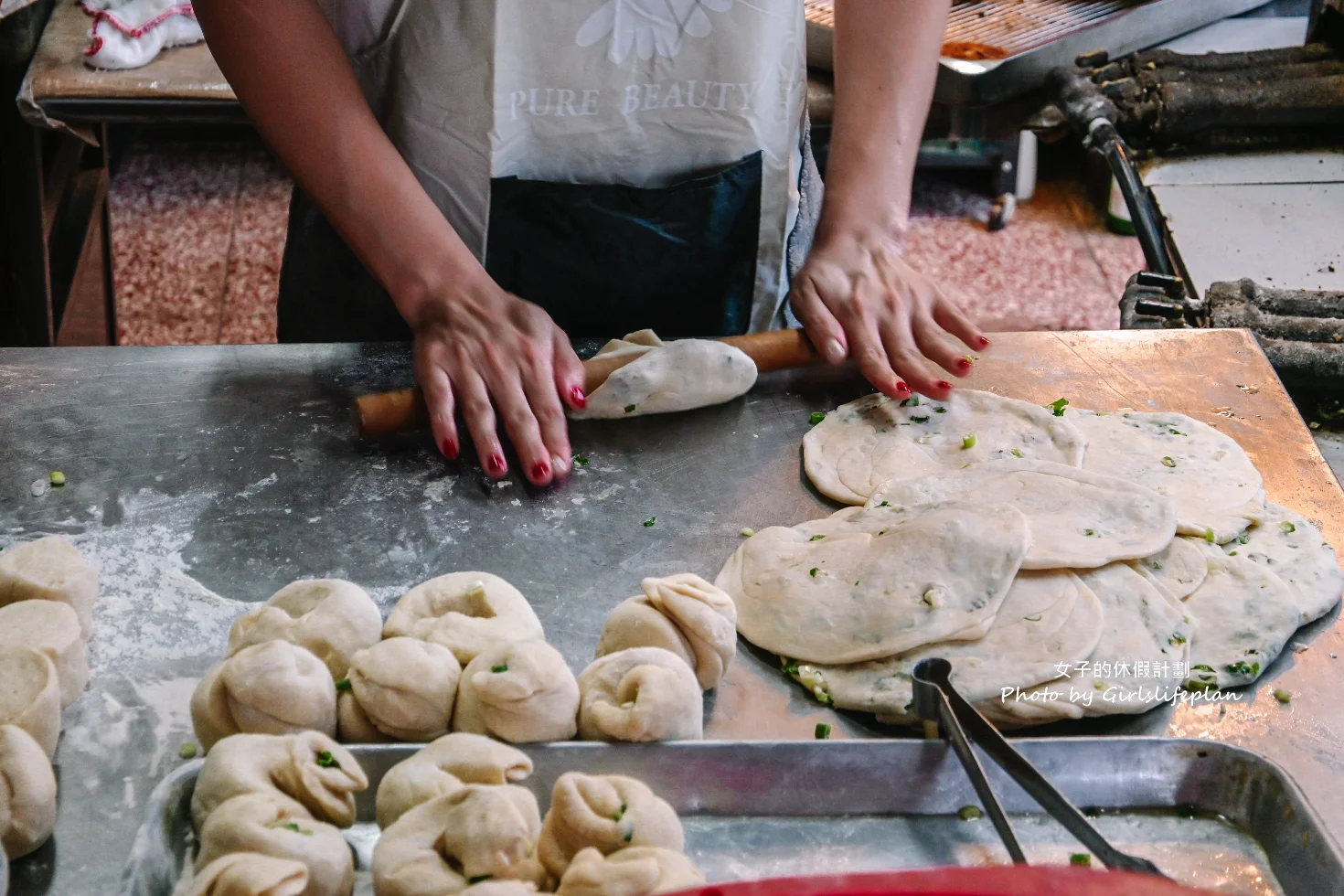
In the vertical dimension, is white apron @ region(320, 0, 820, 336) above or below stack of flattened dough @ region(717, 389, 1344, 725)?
above

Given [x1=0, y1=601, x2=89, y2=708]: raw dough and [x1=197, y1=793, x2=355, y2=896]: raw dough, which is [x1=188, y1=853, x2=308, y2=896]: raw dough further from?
[x1=0, y1=601, x2=89, y2=708]: raw dough

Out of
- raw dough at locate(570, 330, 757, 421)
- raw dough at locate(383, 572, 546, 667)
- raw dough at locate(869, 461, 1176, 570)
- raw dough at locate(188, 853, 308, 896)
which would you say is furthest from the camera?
raw dough at locate(570, 330, 757, 421)

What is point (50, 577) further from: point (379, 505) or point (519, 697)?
point (519, 697)

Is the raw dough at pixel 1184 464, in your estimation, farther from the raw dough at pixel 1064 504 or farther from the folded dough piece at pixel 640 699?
the folded dough piece at pixel 640 699

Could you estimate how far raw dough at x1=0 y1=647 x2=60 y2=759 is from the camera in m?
1.32

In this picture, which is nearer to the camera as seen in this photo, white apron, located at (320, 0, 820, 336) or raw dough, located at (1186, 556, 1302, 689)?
→ raw dough, located at (1186, 556, 1302, 689)

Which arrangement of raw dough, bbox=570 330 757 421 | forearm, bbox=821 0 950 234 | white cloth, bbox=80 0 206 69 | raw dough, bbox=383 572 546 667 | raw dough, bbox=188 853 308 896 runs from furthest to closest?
1. white cloth, bbox=80 0 206 69
2. forearm, bbox=821 0 950 234
3. raw dough, bbox=570 330 757 421
4. raw dough, bbox=383 572 546 667
5. raw dough, bbox=188 853 308 896

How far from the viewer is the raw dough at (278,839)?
1085mm

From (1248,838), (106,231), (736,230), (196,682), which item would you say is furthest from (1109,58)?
(106,231)

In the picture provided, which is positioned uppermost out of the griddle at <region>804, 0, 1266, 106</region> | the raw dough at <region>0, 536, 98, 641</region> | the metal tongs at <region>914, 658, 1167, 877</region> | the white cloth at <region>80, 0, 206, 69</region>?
the griddle at <region>804, 0, 1266, 106</region>

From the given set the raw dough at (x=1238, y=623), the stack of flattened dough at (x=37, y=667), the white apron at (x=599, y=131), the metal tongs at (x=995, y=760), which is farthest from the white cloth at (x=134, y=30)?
the raw dough at (x=1238, y=623)

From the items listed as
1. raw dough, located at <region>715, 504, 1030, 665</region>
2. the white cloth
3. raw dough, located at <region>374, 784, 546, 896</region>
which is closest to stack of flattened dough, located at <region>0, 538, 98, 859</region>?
raw dough, located at <region>374, 784, 546, 896</region>

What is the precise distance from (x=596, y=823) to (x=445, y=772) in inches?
7.1

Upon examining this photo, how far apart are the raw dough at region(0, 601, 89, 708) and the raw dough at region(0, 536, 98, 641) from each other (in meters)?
0.03
